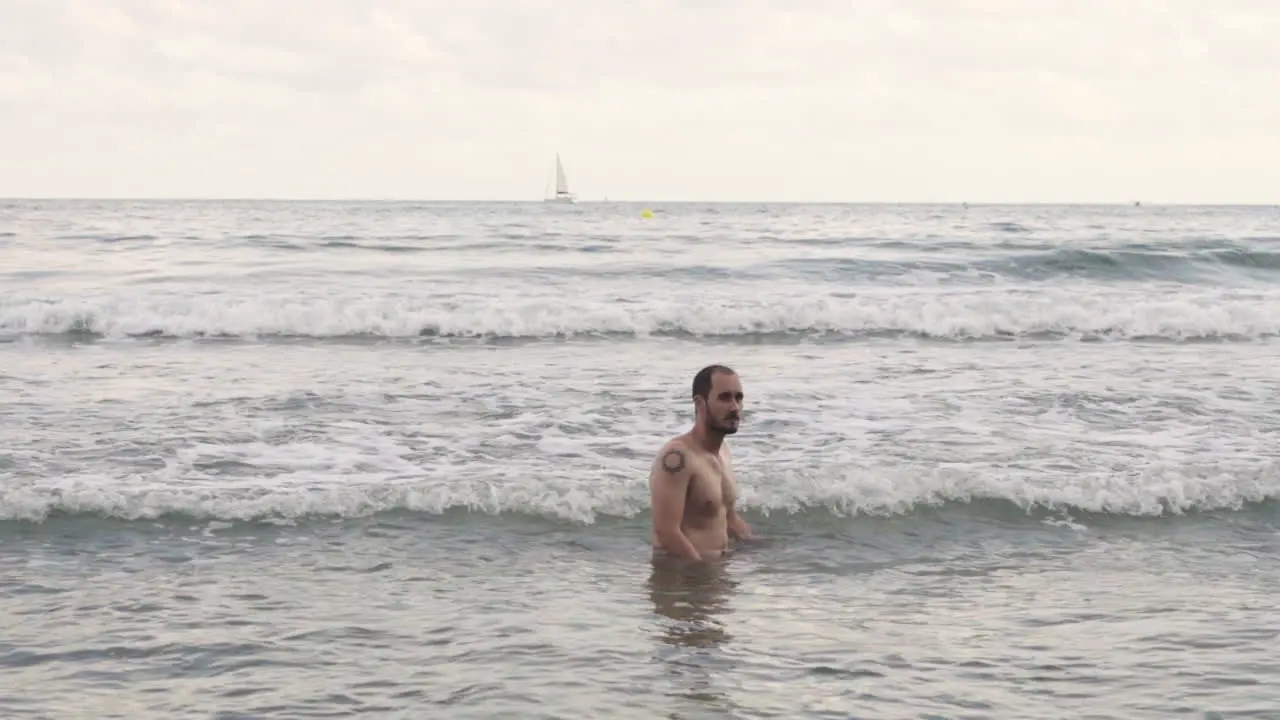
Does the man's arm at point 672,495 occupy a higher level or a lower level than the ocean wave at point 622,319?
lower

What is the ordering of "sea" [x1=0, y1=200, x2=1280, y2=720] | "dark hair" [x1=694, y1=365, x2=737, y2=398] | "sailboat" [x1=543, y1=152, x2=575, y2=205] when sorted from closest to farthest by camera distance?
1. "sea" [x1=0, y1=200, x2=1280, y2=720]
2. "dark hair" [x1=694, y1=365, x2=737, y2=398]
3. "sailboat" [x1=543, y1=152, x2=575, y2=205]

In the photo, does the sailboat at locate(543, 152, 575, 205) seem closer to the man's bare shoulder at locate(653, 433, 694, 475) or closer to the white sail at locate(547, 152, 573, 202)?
the white sail at locate(547, 152, 573, 202)

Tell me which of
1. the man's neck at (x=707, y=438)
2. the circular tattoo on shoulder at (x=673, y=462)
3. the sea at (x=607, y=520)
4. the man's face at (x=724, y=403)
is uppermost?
the man's face at (x=724, y=403)

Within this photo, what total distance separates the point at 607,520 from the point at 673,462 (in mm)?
1286

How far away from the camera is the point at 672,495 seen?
694cm

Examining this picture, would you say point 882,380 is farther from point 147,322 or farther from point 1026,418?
point 147,322

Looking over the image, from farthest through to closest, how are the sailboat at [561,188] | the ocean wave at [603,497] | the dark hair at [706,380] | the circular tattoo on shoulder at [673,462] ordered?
1. the sailboat at [561,188]
2. the ocean wave at [603,497]
3. the circular tattoo on shoulder at [673,462]
4. the dark hair at [706,380]

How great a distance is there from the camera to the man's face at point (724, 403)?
22.3ft

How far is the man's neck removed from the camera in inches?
→ 276

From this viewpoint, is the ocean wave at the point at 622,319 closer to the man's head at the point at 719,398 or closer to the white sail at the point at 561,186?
the man's head at the point at 719,398

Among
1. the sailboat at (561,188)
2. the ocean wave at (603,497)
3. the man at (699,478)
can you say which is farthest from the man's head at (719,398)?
the sailboat at (561,188)

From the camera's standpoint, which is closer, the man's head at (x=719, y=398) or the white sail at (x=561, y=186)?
the man's head at (x=719, y=398)

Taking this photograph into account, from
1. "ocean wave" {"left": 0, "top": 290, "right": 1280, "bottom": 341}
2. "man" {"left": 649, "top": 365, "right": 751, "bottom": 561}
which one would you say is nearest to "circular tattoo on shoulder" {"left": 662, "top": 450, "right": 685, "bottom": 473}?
"man" {"left": 649, "top": 365, "right": 751, "bottom": 561}

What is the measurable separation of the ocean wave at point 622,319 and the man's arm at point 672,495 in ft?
36.7
